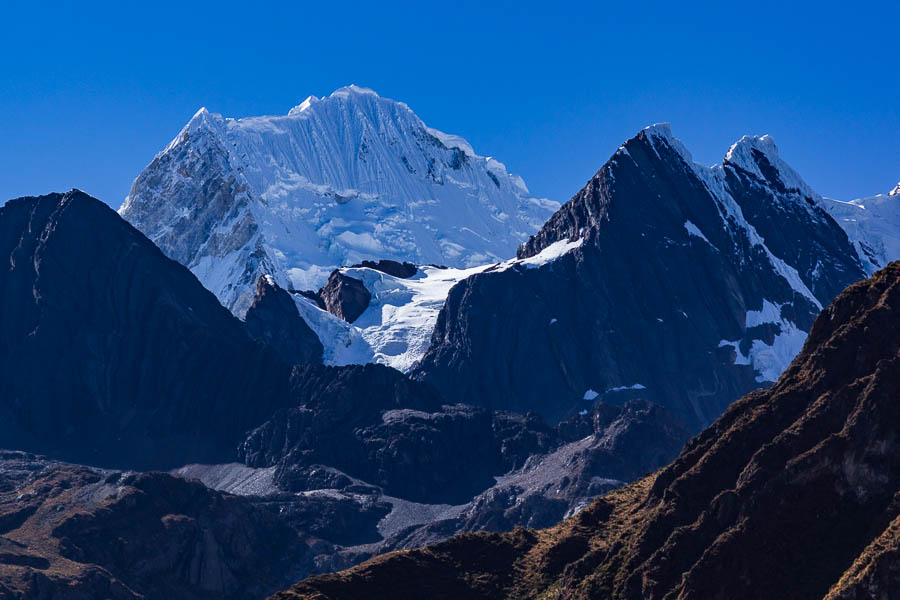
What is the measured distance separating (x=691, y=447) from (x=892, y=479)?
98.7 ft

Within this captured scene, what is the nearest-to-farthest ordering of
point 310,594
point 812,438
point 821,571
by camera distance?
point 821,571 < point 812,438 < point 310,594

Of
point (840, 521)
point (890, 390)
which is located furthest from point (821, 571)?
point (890, 390)

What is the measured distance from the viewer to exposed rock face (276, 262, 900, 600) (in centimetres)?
14475

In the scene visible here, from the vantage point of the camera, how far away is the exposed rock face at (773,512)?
144750mm

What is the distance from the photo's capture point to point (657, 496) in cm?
17275

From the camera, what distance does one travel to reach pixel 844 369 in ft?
523

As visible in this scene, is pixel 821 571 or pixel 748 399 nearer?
pixel 821 571

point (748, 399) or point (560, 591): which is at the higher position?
point (748, 399)

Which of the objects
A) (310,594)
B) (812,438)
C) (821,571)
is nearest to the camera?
(821,571)

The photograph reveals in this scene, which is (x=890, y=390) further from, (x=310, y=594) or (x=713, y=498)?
(x=310, y=594)

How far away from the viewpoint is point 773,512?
14888cm

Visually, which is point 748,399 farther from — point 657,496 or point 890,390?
point 890,390

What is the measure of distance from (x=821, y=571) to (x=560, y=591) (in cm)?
3344

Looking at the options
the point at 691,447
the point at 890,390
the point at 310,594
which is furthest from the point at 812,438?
the point at 310,594
